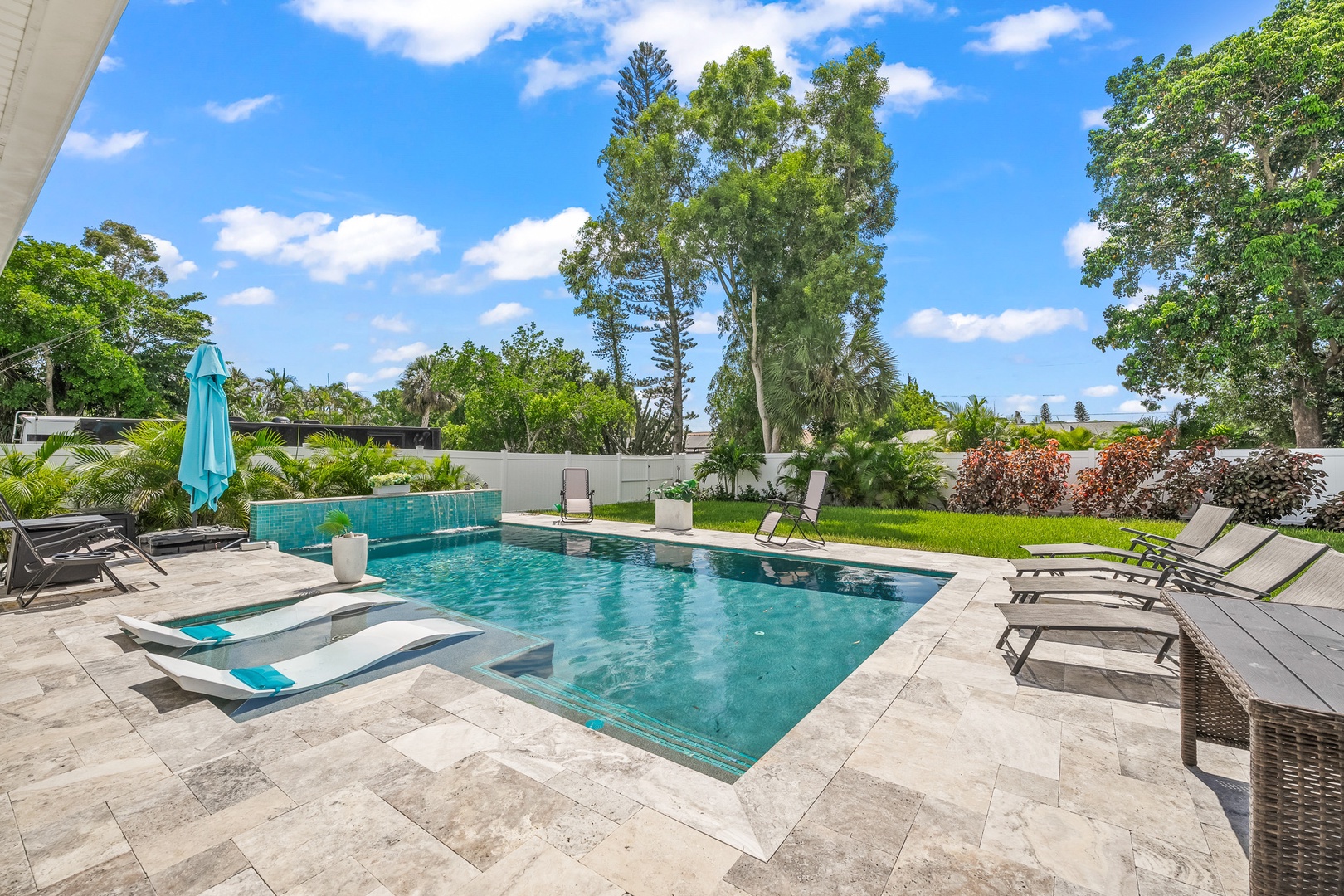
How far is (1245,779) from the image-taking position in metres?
2.55

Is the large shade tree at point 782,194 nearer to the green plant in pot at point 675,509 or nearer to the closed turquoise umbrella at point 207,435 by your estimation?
the green plant in pot at point 675,509

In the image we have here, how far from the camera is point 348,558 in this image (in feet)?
→ 20.0

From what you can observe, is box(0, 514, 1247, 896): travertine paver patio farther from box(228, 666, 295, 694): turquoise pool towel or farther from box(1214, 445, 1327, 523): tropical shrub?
box(1214, 445, 1327, 523): tropical shrub

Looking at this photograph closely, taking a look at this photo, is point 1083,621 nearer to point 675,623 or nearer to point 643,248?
point 675,623

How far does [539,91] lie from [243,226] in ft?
54.7

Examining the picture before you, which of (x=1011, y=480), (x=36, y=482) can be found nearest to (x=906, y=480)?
(x=1011, y=480)

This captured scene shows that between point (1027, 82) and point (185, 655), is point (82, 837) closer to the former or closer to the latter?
point (185, 655)

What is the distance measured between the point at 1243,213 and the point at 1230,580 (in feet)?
52.4

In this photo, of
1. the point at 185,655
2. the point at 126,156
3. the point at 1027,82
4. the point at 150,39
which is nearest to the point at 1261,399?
the point at 1027,82

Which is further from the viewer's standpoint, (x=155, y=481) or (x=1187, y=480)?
(x=1187, y=480)

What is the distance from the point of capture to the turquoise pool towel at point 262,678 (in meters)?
3.43

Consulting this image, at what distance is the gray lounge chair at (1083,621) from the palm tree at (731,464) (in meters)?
12.6

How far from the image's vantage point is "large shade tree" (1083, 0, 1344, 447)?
529 inches

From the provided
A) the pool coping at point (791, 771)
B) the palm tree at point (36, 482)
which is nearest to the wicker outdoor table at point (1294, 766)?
the pool coping at point (791, 771)
